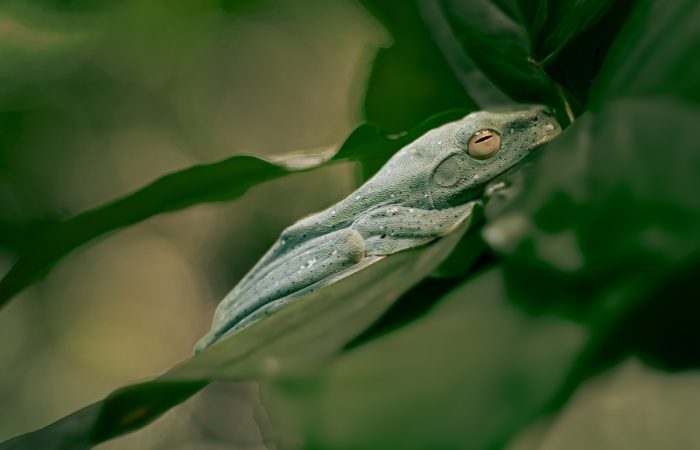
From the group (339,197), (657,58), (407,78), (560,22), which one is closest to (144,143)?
→ (339,197)

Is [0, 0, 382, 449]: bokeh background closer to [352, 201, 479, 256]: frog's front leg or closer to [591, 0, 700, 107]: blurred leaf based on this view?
[352, 201, 479, 256]: frog's front leg

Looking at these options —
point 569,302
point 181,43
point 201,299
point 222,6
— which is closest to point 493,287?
point 569,302

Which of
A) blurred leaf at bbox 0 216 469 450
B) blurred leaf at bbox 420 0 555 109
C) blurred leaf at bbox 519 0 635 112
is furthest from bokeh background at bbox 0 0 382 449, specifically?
blurred leaf at bbox 0 216 469 450

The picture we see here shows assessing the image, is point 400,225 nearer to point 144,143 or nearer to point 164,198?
point 164,198

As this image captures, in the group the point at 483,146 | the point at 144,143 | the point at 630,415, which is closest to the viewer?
the point at 630,415

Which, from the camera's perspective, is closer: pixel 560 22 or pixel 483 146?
pixel 560 22

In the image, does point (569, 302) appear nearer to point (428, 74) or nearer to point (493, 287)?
point (493, 287)
